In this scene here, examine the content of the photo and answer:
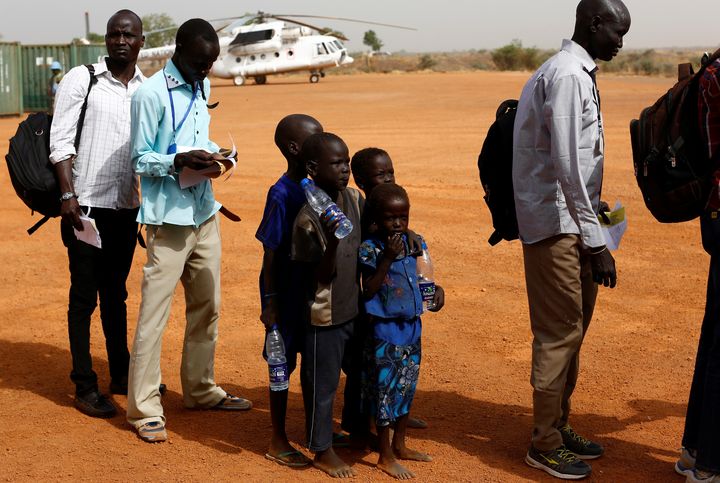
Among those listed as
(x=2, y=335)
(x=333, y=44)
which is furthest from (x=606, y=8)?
(x=333, y=44)

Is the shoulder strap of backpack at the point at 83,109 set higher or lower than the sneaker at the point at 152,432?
higher

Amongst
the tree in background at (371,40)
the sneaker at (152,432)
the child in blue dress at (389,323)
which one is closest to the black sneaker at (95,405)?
the sneaker at (152,432)

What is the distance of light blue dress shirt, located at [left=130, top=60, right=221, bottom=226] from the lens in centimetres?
477

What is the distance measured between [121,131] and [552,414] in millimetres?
2874

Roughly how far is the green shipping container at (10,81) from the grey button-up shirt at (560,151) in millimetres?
24980

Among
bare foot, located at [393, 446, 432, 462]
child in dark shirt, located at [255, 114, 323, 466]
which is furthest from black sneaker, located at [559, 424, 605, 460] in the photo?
child in dark shirt, located at [255, 114, 323, 466]

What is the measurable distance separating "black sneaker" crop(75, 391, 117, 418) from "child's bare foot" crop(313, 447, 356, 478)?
1454 millimetres

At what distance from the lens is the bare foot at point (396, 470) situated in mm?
4422

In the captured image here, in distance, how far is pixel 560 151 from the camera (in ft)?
13.6

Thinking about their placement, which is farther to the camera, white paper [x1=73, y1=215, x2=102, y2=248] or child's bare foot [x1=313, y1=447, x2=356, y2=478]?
white paper [x1=73, y1=215, x2=102, y2=248]

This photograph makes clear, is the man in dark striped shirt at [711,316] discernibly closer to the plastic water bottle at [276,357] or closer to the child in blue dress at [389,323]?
the child in blue dress at [389,323]

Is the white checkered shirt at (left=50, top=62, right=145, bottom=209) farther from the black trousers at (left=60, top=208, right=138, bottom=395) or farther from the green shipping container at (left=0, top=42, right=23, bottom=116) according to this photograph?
the green shipping container at (left=0, top=42, right=23, bottom=116)

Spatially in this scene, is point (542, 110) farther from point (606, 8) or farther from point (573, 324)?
point (573, 324)

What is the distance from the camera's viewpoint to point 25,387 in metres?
5.83
